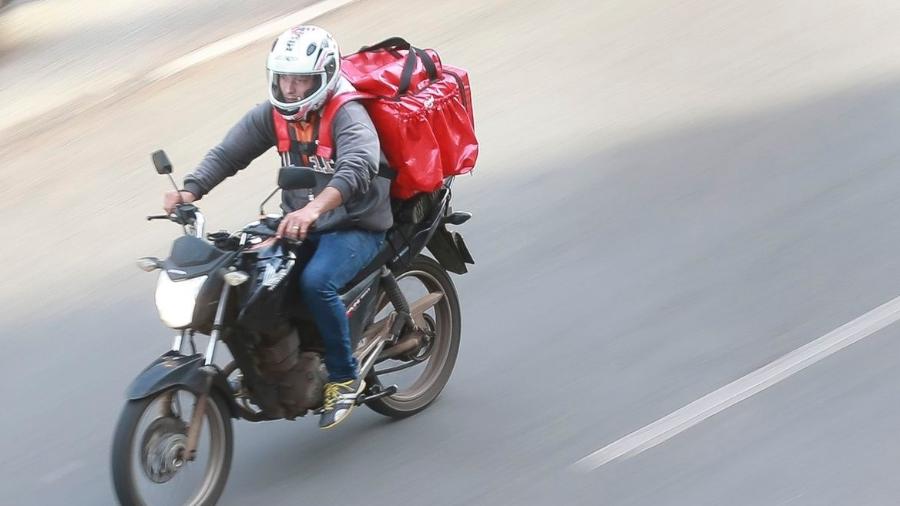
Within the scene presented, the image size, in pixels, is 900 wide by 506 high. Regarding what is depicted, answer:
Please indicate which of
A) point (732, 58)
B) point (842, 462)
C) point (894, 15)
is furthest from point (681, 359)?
point (894, 15)

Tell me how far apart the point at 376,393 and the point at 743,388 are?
5.73ft

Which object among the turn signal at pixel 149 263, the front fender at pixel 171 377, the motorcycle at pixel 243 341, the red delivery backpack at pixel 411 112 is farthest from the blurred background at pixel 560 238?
the red delivery backpack at pixel 411 112

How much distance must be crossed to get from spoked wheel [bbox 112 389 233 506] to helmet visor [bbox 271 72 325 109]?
1230mm

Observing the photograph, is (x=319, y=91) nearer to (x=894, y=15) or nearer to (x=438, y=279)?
(x=438, y=279)

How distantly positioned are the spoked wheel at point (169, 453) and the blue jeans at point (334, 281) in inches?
21.2

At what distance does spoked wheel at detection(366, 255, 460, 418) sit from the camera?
6602mm

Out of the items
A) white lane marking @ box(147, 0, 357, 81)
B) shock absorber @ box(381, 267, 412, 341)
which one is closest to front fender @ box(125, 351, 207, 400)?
shock absorber @ box(381, 267, 412, 341)

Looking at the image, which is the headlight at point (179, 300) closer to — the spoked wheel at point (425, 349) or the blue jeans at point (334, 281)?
the blue jeans at point (334, 281)

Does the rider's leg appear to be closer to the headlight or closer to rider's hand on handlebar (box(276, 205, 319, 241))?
rider's hand on handlebar (box(276, 205, 319, 241))

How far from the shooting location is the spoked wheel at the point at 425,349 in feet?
21.7

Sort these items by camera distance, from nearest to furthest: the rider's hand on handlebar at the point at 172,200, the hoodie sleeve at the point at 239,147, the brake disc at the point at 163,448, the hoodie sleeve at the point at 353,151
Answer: the brake disc at the point at 163,448
the hoodie sleeve at the point at 353,151
the rider's hand on handlebar at the point at 172,200
the hoodie sleeve at the point at 239,147

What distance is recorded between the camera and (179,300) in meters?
5.22

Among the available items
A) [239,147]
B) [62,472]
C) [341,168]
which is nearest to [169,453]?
[62,472]

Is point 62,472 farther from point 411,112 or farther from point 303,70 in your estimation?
point 411,112
